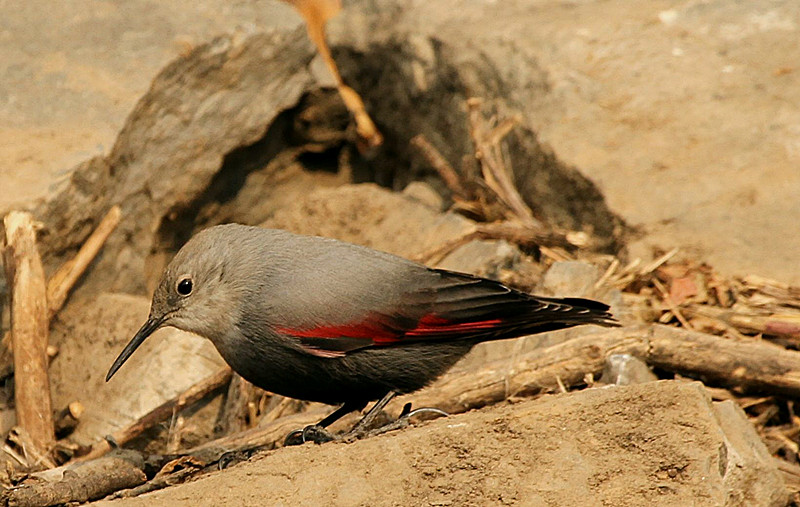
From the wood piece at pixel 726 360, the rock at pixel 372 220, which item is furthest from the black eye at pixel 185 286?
A: the rock at pixel 372 220

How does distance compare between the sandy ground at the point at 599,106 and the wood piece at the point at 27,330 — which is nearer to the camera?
the sandy ground at the point at 599,106

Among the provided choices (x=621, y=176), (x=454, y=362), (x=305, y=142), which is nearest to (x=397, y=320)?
(x=454, y=362)

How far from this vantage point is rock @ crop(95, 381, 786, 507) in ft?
12.3

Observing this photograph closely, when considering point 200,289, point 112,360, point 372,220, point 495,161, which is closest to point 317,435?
point 200,289

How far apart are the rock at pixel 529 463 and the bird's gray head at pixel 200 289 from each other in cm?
74

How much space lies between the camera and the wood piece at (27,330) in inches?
208

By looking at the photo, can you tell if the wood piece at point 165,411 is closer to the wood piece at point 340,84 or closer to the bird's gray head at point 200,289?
the bird's gray head at point 200,289

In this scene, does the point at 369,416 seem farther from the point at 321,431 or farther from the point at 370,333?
the point at 370,333

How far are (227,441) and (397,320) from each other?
1000 millimetres

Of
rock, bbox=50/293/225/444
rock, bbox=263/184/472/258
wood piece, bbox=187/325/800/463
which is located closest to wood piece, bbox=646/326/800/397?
wood piece, bbox=187/325/800/463

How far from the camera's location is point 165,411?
5.35 meters

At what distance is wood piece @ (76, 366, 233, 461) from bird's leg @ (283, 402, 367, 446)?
750 millimetres

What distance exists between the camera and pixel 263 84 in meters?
7.24

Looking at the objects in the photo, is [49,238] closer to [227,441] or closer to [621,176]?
[227,441]
